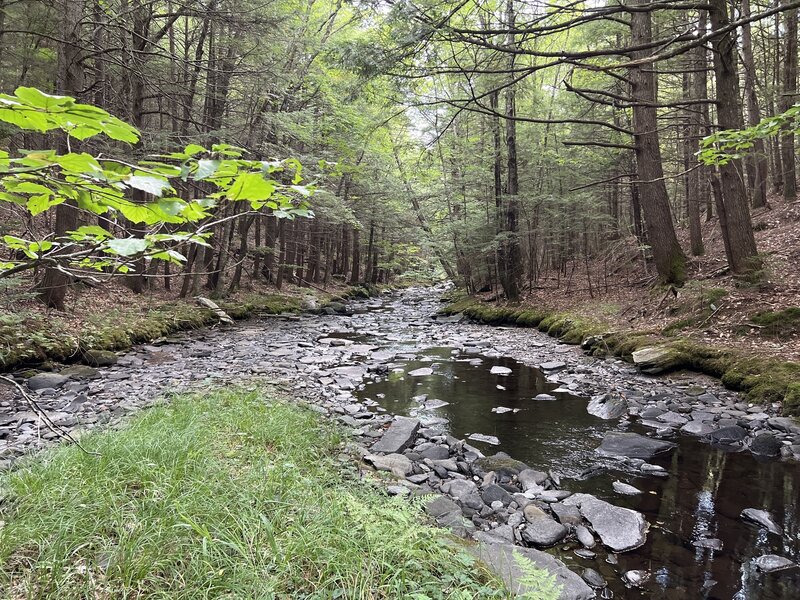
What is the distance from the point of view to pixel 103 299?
11.0 meters

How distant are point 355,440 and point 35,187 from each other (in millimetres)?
4245

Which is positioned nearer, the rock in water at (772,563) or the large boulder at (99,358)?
the rock in water at (772,563)

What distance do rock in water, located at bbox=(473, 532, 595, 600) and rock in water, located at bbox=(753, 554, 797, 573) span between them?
1.32m

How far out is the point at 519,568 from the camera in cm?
253

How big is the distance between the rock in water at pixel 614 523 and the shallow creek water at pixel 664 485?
72mm

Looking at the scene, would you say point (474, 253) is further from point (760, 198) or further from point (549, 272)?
point (760, 198)

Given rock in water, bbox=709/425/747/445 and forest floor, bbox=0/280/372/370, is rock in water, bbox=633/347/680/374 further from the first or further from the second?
forest floor, bbox=0/280/372/370

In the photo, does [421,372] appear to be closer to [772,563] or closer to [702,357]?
[702,357]

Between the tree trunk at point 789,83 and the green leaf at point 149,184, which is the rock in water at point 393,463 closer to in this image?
the green leaf at point 149,184

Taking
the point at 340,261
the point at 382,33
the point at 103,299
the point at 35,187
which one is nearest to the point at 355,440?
the point at 35,187

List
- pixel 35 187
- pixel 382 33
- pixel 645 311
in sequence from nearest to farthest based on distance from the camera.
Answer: pixel 35 187
pixel 382 33
pixel 645 311

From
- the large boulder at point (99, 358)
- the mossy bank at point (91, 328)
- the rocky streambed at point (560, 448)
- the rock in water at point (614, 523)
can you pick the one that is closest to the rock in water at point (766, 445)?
the rocky streambed at point (560, 448)

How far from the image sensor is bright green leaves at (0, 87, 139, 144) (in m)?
1.00

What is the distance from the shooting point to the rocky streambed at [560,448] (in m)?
3.04
